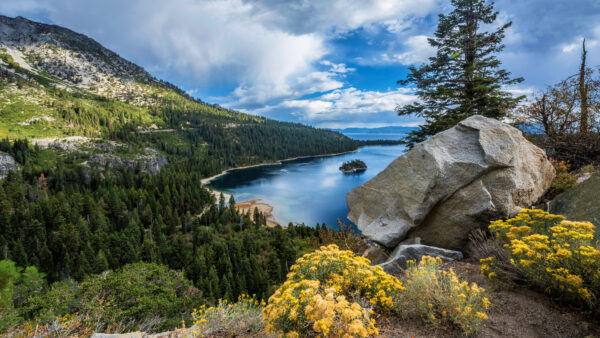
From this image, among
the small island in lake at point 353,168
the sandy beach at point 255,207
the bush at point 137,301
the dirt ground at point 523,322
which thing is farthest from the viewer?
the small island in lake at point 353,168

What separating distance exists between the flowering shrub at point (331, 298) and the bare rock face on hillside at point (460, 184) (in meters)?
4.61

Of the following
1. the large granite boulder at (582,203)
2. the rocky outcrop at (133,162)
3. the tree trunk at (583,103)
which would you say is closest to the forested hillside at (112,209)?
the rocky outcrop at (133,162)

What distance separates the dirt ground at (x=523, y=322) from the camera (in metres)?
3.46

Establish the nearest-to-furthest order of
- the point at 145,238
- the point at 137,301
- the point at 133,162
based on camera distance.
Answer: the point at 137,301 < the point at 145,238 < the point at 133,162

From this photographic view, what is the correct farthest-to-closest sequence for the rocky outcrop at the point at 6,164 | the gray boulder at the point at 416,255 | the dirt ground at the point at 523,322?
the rocky outcrop at the point at 6,164 → the gray boulder at the point at 416,255 → the dirt ground at the point at 523,322

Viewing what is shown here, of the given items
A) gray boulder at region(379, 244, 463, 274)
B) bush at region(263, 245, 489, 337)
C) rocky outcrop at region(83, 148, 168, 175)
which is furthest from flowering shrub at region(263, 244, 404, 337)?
rocky outcrop at region(83, 148, 168, 175)

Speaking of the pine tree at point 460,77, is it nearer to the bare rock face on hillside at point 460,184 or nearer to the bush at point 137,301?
the bare rock face on hillside at point 460,184

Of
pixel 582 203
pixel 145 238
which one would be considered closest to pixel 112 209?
pixel 145 238

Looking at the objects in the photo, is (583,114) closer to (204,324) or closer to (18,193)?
(204,324)

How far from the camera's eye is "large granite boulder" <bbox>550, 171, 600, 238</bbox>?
589cm

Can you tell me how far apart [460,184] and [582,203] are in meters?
2.72

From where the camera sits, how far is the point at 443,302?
12.4 feet

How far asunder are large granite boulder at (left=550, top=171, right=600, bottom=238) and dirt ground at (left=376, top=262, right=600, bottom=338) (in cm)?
289

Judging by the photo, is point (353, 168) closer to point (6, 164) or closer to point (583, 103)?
point (583, 103)
